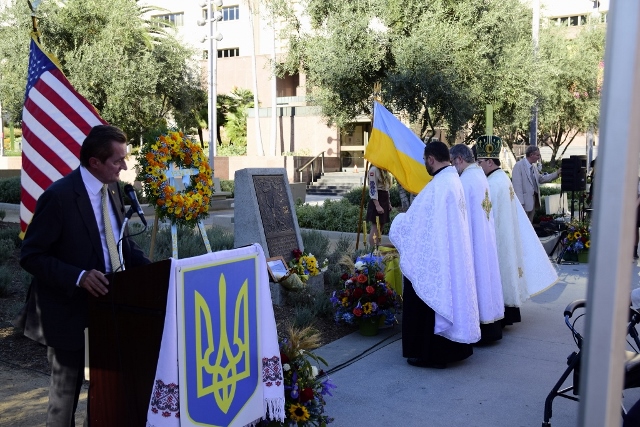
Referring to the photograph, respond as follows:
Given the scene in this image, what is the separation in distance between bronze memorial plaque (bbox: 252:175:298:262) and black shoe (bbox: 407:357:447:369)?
2.70 metres

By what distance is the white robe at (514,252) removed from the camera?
7.26 metres

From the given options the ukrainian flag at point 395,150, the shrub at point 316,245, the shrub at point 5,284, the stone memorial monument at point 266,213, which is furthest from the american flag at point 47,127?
the shrub at point 316,245

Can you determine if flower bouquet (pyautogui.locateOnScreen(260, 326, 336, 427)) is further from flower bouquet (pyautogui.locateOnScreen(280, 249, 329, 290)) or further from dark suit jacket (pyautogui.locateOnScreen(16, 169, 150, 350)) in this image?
flower bouquet (pyautogui.locateOnScreen(280, 249, 329, 290))

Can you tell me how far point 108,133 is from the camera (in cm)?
337

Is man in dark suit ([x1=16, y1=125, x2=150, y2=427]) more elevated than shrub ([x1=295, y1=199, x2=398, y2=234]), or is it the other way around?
man in dark suit ([x1=16, y1=125, x2=150, y2=427])

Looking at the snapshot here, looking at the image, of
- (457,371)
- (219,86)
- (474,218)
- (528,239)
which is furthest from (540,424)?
(219,86)

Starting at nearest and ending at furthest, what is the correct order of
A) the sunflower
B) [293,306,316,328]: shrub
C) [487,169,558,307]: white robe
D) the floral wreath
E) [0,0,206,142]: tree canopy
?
the sunflower, the floral wreath, [293,306,316,328]: shrub, [487,169,558,307]: white robe, [0,0,206,142]: tree canopy

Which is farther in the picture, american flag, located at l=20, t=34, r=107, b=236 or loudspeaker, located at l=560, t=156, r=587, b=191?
loudspeaker, located at l=560, t=156, r=587, b=191

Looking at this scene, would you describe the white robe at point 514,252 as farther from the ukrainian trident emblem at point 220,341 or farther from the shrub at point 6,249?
the shrub at point 6,249

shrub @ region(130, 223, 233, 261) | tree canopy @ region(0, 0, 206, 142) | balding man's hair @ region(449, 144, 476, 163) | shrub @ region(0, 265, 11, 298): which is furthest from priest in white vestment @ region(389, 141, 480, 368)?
tree canopy @ region(0, 0, 206, 142)

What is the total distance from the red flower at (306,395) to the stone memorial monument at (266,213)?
410 centimetres

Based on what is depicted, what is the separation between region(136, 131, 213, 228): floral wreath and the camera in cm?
607

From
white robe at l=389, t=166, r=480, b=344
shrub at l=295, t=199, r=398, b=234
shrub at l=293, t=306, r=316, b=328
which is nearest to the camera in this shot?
white robe at l=389, t=166, r=480, b=344

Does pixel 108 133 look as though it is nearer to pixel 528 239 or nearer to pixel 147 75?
pixel 528 239
